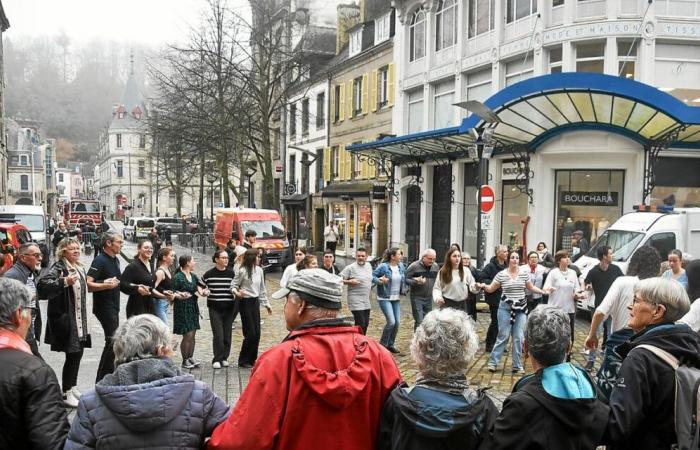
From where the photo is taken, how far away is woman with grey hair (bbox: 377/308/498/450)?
8.84 feet

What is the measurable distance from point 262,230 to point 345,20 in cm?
1631

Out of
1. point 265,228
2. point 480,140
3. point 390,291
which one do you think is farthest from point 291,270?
point 265,228

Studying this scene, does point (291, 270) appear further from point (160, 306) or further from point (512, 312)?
point (512, 312)

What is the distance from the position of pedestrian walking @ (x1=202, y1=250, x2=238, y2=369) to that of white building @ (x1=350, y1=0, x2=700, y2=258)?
7.10m

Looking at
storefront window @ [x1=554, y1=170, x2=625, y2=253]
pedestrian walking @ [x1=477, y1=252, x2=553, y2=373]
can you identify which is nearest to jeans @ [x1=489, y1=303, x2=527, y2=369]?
pedestrian walking @ [x1=477, y1=252, x2=553, y2=373]

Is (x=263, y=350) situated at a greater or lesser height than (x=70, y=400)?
lesser

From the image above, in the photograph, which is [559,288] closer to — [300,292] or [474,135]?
[474,135]

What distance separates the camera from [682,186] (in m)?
19.0

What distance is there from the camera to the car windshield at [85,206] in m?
47.6

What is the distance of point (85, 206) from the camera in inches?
1900

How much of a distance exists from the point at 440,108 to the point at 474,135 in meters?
11.5

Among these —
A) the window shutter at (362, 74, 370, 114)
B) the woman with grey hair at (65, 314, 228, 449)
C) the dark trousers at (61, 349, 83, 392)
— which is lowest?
the dark trousers at (61, 349, 83, 392)

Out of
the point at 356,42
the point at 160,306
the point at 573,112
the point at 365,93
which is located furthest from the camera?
the point at 356,42

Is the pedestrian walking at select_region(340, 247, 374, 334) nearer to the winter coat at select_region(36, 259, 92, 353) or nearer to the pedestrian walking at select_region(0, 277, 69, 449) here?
the winter coat at select_region(36, 259, 92, 353)
